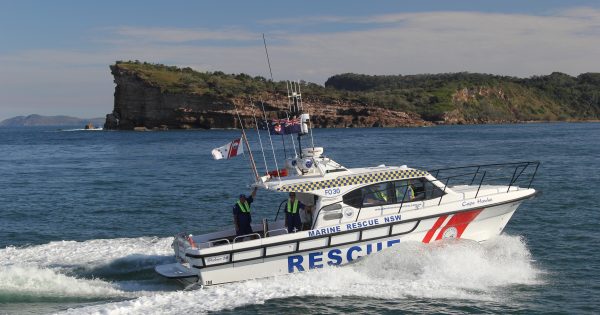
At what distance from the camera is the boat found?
14344mm

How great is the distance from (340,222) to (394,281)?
1.72 metres

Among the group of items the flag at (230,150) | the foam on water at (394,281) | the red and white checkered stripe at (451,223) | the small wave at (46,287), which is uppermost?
the flag at (230,150)

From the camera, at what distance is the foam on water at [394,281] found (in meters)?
13.5

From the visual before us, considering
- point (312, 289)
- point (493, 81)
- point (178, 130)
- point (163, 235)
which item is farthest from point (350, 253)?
point (493, 81)

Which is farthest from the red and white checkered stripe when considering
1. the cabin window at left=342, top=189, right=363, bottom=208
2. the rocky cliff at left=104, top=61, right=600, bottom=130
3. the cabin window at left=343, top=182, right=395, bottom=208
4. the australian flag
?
the rocky cliff at left=104, top=61, right=600, bottom=130

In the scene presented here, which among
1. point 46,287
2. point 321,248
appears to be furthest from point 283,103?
point 46,287

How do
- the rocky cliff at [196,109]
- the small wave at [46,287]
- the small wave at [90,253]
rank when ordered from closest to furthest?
the small wave at [46,287] → the small wave at [90,253] → the rocky cliff at [196,109]

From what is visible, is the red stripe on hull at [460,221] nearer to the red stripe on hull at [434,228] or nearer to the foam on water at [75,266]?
the red stripe on hull at [434,228]

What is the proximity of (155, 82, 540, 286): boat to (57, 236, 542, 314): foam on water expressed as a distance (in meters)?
0.25

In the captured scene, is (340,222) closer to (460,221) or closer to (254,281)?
(254,281)

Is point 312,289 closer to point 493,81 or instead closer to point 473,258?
point 473,258

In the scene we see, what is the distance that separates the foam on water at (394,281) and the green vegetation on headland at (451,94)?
78330 mm

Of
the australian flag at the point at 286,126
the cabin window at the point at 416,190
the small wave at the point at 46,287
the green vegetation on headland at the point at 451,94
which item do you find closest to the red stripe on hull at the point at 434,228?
the cabin window at the point at 416,190

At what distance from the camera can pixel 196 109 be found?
98.0m
